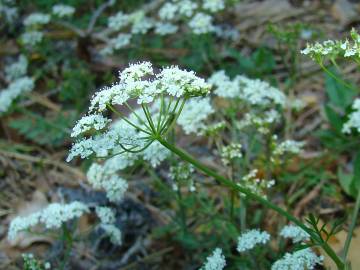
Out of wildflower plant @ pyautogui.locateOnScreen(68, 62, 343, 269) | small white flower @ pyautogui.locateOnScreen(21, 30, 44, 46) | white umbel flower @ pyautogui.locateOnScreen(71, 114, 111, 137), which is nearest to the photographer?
wildflower plant @ pyautogui.locateOnScreen(68, 62, 343, 269)

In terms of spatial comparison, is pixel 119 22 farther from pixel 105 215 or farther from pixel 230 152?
pixel 230 152

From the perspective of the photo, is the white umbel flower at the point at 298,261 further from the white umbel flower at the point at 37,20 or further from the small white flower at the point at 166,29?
the white umbel flower at the point at 37,20

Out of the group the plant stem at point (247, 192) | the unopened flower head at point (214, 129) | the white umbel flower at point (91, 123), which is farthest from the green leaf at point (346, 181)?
the white umbel flower at point (91, 123)

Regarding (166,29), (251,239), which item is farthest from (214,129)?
(166,29)

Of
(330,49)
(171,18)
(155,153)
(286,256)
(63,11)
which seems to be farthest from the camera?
(63,11)

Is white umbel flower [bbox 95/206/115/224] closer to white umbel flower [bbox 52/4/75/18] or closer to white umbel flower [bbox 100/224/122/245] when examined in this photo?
white umbel flower [bbox 100/224/122/245]

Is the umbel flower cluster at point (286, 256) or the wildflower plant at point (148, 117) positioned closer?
the wildflower plant at point (148, 117)

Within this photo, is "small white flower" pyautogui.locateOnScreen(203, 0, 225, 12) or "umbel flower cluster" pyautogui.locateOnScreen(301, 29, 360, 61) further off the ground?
"small white flower" pyautogui.locateOnScreen(203, 0, 225, 12)

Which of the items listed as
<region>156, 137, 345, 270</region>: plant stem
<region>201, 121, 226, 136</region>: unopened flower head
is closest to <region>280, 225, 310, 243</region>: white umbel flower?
<region>156, 137, 345, 270</region>: plant stem
